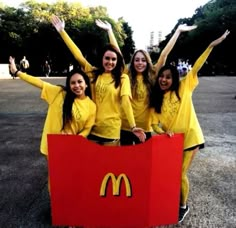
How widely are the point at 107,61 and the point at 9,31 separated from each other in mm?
39119

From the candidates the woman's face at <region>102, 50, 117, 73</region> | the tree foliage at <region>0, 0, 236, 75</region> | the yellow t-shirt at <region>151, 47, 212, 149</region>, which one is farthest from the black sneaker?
the tree foliage at <region>0, 0, 236, 75</region>

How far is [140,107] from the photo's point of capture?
3.26 meters

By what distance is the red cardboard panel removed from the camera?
2.68 meters

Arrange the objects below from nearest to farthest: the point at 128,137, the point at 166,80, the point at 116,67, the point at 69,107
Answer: the point at 69,107, the point at 166,80, the point at 116,67, the point at 128,137

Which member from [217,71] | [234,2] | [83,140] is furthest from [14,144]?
[234,2]

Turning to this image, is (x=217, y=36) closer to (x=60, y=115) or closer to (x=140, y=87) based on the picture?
(x=140, y=87)

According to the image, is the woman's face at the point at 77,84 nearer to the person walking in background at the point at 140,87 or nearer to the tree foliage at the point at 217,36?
the person walking in background at the point at 140,87

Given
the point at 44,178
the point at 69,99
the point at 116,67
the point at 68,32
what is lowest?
the point at 44,178

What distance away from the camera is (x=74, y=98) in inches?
116

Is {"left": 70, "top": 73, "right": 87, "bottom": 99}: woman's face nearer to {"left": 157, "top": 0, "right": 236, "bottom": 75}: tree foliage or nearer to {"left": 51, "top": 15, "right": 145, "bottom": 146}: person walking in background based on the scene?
{"left": 51, "top": 15, "right": 145, "bottom": 146}: person walking in background

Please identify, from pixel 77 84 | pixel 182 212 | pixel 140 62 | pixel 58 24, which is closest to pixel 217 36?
pixel 58 24

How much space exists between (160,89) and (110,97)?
457mm

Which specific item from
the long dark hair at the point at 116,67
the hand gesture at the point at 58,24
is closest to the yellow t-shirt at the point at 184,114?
the long dark hair at the point at 116,67

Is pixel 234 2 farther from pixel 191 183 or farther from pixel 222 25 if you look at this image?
pixel 191 183
